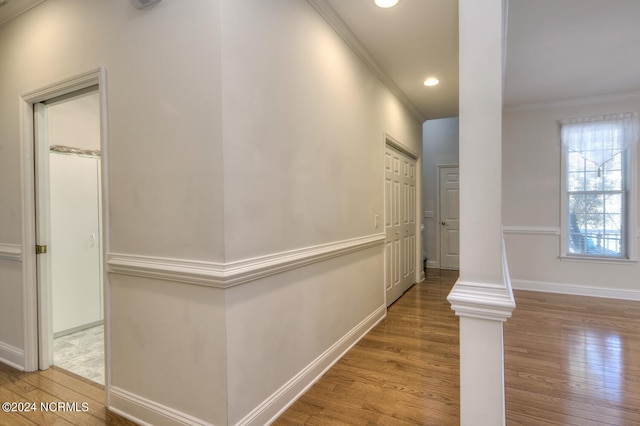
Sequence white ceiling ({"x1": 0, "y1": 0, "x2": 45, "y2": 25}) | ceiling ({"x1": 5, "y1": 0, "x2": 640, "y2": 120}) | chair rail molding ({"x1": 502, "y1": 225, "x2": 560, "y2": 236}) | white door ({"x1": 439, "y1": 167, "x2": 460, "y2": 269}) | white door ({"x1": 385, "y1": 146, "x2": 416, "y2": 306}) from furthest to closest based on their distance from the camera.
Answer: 1. white door ({"x1": 439, "y1": 167, "x2": 460, "y2": 269})
2. chair rail molding ({"x1": 502, "y1": 225, "x2": 560, "y2": 236})
3. white door ({"x1": 385, "y1": 146, "x2": 416, "y2": 306})
4. ceiling ({"x1": 5, "y1": 0, "x2": 640, "y2": 120})
5. white ceiling ({"x1": 0, "y1": 0, "x2": 45, "y2": 25})

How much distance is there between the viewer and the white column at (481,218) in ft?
3.94

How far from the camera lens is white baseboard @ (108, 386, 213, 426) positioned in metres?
1.69

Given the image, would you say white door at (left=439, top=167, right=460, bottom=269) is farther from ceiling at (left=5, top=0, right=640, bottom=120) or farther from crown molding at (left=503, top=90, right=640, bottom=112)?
ceiling at (left=5, top=0, right=640, bottom=120)

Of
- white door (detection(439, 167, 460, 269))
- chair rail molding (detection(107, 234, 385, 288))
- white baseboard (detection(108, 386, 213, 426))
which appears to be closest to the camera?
chair rail molding (detection(107, 234, 385, 288))

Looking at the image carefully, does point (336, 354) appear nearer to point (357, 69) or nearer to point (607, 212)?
point (357, 69)

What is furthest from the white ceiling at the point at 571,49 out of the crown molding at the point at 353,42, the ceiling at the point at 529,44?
Result: the crown molding at the point at 353,42

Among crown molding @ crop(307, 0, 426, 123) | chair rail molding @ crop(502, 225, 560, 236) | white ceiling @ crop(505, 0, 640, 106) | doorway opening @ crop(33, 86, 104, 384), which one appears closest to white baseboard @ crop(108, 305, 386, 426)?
doorway opening @ crop(33, 86, 104, 384)

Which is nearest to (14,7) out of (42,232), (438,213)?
(42,232)

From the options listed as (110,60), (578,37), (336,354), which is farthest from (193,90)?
(578,37)

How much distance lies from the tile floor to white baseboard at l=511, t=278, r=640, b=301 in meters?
4.98

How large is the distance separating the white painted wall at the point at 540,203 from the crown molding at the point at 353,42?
191 cm

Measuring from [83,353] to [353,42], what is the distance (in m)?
3.37

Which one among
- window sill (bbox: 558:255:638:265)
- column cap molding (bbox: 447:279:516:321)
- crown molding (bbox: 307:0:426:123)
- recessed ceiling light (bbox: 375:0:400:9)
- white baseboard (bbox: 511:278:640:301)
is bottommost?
white baseboard (bbox: 511:278:640:301)

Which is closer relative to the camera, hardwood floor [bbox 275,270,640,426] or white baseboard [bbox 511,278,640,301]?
hardwood floor [bbox 275,270,640,426]
